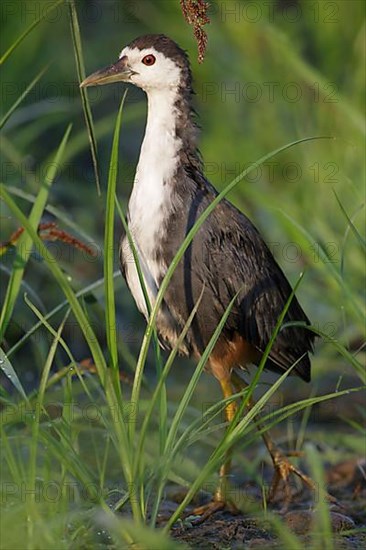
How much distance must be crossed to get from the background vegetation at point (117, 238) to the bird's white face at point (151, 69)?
1.58 feet

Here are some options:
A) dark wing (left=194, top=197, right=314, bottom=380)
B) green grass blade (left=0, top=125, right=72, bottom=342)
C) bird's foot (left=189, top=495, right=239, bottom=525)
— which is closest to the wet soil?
bird's foot (left=189, top=495, right=239, bottom=525)

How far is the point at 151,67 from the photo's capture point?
14.3 feet

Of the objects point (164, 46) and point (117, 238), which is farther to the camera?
point (117, 238)

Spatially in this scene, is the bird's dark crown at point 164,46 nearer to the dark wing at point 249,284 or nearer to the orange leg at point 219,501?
the dark wing at point 249,284

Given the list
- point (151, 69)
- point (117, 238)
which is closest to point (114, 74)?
point (151, 69)

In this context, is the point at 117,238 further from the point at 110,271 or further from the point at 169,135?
the point at 110,271

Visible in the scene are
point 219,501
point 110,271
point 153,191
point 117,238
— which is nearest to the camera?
point 110,271

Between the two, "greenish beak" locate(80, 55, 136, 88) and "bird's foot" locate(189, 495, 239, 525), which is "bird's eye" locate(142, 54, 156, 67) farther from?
"bird's foot" locate(189, 495, 239, 525)

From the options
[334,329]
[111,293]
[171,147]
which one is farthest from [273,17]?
[111,293]

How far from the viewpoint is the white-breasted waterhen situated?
4.17 m

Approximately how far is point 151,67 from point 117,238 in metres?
3.00

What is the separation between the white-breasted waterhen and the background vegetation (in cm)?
17

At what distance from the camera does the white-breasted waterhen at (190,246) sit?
417 centimetres

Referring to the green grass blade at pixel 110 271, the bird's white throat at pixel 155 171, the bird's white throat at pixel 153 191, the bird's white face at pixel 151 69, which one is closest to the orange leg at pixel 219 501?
the bird's white throat at pixel 153 191
